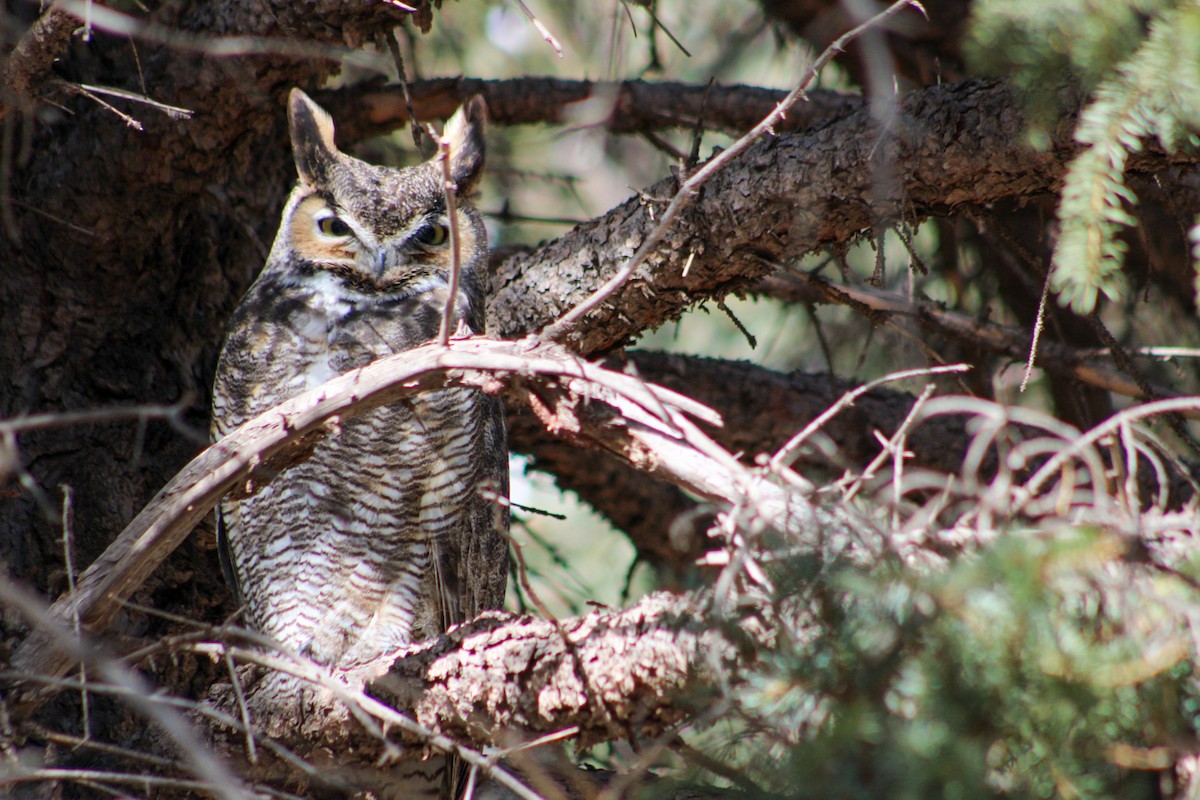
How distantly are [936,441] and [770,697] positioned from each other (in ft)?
6.35

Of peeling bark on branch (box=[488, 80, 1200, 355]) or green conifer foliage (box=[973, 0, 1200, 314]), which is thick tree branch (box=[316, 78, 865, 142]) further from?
green conifer foliage (box=[973, 0, 1200, 314])

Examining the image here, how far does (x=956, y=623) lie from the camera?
93 cm

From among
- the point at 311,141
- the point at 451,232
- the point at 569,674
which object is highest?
the point at 311,141

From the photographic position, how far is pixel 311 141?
7.86 ft

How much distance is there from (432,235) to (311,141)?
36 cm

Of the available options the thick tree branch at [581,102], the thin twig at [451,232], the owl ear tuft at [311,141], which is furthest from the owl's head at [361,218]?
the thin twig at [451,232]

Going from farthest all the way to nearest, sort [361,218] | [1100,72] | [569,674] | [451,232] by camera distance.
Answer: [361,218] < [569,674] < [451,232] < [1100,72]

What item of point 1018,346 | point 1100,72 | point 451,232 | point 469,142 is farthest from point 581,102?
point 1100,72

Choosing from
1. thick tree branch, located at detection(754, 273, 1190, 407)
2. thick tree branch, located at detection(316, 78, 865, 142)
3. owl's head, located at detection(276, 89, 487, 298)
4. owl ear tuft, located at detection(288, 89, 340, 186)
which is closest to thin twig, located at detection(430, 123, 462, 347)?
owl's head, located at detection(276, 89, 487, 298)

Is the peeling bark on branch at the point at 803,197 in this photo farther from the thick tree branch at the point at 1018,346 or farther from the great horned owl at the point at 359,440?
the thick tree branch at the point at 1018,346

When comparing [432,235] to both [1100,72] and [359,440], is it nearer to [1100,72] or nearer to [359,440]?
[359,440]

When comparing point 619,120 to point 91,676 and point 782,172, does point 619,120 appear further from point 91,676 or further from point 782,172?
point 91,676

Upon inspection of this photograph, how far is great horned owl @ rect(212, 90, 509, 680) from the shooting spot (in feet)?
7.12

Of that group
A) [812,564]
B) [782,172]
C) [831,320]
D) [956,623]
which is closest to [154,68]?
[782,172]
